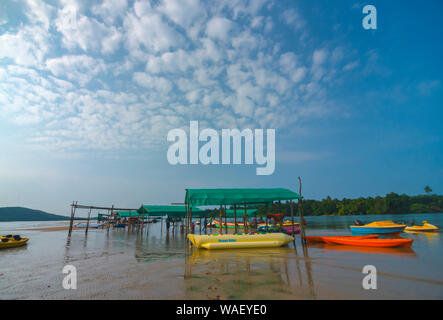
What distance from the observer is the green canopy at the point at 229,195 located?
15614mm

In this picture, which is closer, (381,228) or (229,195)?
(229,195)

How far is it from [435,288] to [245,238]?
30.7ft

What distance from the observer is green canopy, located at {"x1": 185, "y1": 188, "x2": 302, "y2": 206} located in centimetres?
1561

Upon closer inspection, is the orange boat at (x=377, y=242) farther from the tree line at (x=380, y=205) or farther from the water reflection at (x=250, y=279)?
the tree line at (x=380, y=205)

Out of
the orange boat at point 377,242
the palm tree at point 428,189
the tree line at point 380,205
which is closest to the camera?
the orange boat at point 377,242

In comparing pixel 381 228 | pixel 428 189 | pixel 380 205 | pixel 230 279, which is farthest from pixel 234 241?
→ pixel 428 189

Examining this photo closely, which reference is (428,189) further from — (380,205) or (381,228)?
(381,228)

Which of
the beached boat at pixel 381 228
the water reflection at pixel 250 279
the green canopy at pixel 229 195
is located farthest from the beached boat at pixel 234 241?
the beached boat at pixel 381 228

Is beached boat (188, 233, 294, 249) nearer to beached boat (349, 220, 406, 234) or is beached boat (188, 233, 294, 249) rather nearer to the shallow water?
the shallow water

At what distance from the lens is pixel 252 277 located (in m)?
7.74

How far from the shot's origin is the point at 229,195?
52.3ft

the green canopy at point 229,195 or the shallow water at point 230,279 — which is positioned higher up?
the green canopy at point 229,195
